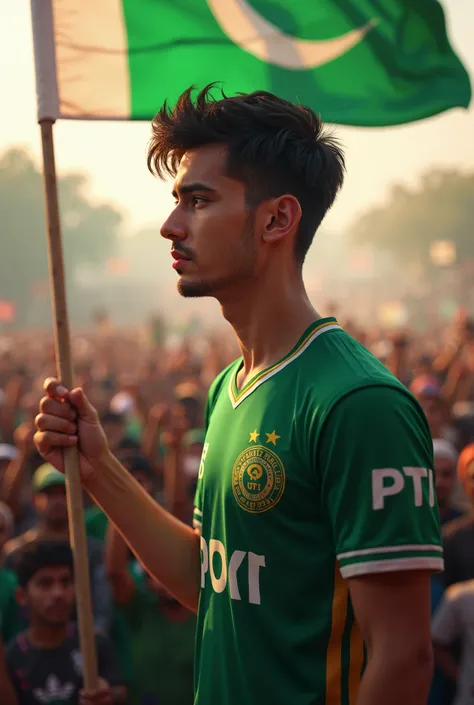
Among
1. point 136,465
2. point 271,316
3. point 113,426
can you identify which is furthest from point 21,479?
point 271,316

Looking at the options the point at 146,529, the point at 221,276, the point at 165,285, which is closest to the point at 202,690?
the point at 146,529

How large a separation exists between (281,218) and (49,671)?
2663 mm

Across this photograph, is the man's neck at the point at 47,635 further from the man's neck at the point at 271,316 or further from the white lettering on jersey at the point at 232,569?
the man's neck at the point at 271,316

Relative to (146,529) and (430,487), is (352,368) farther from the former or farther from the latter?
(146,529)

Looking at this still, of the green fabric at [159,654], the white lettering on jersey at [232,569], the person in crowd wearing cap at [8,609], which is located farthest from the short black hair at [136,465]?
the white lettering on jersey at [232,569]

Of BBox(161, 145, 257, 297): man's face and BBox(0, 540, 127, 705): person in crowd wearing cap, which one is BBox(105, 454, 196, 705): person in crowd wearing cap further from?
BBox(161, 145, 257, 297): man's face

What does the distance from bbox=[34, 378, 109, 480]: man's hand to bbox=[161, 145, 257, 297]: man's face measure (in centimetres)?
48

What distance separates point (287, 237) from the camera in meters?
2.20

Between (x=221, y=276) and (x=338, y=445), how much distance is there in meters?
0.55

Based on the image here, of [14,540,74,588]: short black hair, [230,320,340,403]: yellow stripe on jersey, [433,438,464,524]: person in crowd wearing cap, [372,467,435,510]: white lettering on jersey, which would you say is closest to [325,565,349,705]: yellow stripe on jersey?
[372,467,435,510]: white lettering on jersey

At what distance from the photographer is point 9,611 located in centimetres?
455

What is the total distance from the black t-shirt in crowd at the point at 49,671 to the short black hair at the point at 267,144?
253cm

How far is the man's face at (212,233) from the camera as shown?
2137 mm

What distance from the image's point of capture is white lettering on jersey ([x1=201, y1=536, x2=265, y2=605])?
198 centimetres
